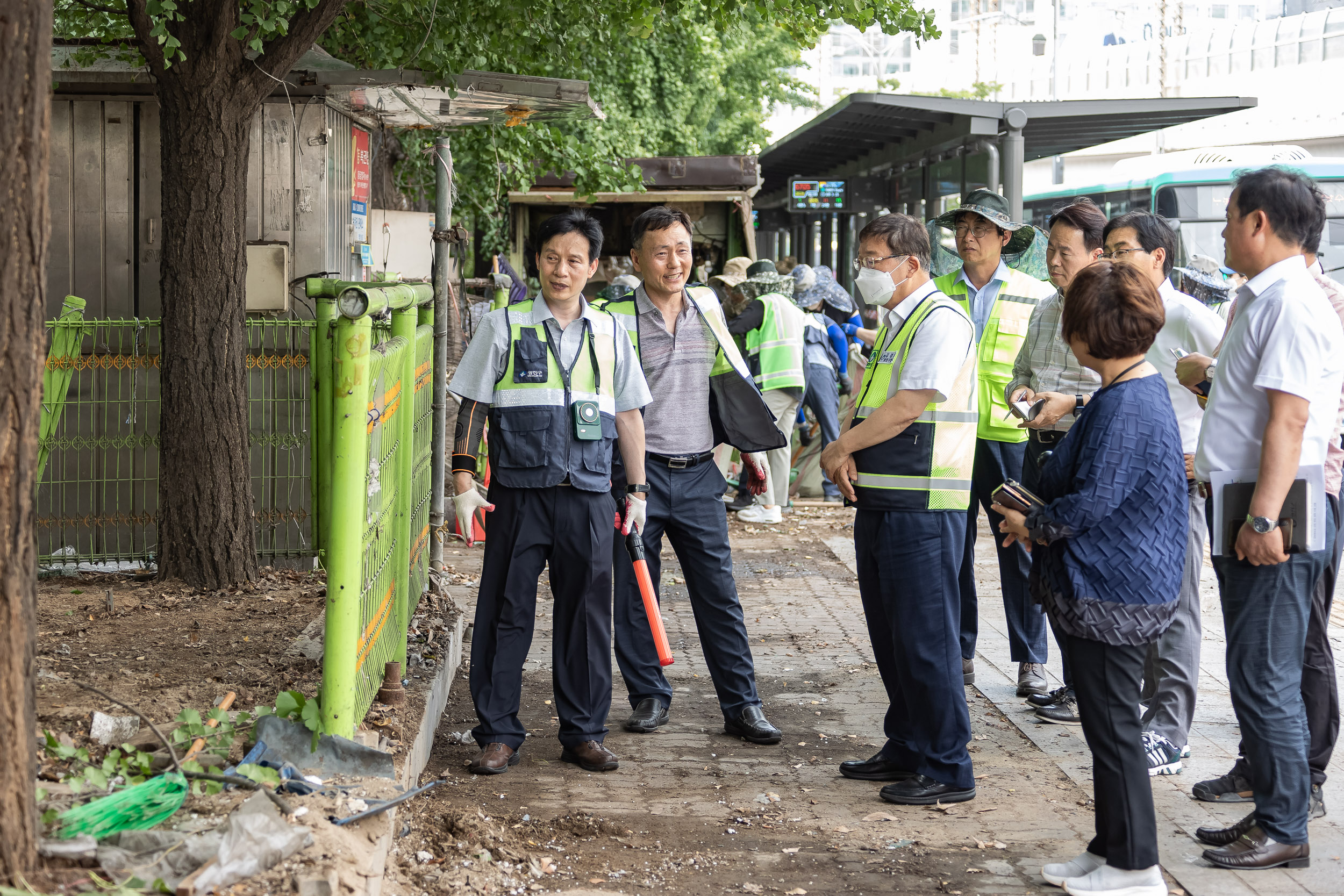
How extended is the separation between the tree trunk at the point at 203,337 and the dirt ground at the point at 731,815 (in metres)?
1.52

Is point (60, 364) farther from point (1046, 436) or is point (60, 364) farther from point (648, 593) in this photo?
point (1046, 436)

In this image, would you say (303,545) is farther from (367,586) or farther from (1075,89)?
(1075,89)

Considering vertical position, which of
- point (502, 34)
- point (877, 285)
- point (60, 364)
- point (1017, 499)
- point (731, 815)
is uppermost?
point (502, 34)

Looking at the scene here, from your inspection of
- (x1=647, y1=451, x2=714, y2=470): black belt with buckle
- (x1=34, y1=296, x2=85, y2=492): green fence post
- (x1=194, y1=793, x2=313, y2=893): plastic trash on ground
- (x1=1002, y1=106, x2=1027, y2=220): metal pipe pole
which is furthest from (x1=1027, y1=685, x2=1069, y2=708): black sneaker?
(x1=1002, y1=106, x2=1027, y2=220): metal pipe pole

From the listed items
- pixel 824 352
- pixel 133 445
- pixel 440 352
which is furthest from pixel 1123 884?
pixel 824 352

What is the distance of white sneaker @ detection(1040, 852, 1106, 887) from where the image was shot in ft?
11.9

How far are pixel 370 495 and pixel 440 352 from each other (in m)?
2.73

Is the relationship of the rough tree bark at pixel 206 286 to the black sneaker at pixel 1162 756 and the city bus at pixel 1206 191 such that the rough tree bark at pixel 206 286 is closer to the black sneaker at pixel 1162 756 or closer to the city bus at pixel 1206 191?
the black sneaker at pixel 1162 756

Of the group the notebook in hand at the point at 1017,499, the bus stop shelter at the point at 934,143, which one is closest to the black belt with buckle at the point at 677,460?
the notebook in hand at the point at 1017,499

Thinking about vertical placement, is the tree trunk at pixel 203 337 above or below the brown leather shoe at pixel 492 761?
above

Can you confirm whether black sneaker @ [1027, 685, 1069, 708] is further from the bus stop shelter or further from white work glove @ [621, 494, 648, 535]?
the bus stop shelter

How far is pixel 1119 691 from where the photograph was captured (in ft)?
11.5

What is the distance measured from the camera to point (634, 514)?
191 inches

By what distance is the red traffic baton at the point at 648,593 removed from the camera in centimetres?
476
